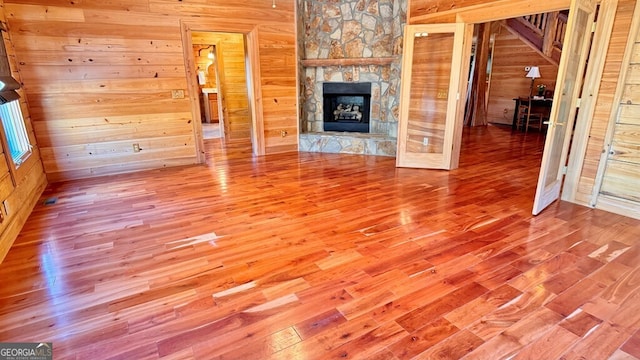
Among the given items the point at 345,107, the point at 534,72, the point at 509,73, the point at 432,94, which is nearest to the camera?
the point at 432,94

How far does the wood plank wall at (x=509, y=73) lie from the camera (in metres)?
8.15

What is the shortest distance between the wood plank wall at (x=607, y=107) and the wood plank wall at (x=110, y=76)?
4.39m

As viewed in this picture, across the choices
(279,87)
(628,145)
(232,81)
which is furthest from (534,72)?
(232,81)

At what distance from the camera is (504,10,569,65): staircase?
24.8 ft

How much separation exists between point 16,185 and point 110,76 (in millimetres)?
1948

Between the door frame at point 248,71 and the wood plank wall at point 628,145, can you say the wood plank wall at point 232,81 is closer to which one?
the door frame at point 248,71

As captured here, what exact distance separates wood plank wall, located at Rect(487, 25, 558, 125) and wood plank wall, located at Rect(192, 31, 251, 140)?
6.66 metres

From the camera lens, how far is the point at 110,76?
14.8 feet

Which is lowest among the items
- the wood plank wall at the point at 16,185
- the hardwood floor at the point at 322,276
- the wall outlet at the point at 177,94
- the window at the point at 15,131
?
the hardwood floor at the point at 322,276

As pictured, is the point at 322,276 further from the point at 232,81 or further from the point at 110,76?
the point at 232,81

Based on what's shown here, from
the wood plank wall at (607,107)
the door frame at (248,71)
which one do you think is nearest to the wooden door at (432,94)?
the wood plank wall at (607,107)

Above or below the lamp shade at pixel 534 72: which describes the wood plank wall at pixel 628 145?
below

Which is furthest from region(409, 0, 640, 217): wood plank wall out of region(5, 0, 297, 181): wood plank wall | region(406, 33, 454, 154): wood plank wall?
region(5, 0, 297, 181): wood plank wall

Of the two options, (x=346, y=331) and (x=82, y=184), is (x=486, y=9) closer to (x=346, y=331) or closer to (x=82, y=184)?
(x=346, y=331)
